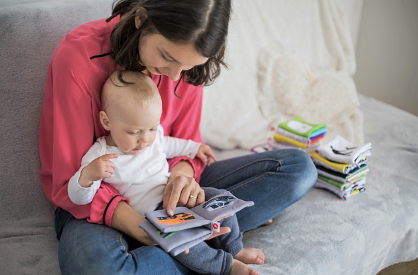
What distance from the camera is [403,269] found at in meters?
1.87

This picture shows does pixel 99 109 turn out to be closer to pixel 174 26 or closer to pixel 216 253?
pixel 174 26

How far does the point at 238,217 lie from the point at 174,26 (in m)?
0.68

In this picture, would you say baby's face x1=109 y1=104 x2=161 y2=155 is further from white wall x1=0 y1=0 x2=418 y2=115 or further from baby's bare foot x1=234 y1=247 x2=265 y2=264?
white wall x1=0 y1=0 x2=418 y2=115

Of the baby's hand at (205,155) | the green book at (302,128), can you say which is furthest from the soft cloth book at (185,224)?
the green book at (302,128)

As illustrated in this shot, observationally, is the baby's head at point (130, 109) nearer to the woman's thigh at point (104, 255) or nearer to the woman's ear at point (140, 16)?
the woman's ear at point (140, 16)

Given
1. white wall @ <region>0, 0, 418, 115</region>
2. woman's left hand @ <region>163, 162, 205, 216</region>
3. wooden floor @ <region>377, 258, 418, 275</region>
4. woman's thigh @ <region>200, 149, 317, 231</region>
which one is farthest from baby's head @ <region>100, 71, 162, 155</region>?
white wall @ <region>0, 0, 418, 115</region>

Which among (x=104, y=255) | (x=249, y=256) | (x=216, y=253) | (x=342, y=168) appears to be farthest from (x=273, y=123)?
(x=104, y=255)

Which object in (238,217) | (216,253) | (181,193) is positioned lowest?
(238,217)

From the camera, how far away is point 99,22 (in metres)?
1.42

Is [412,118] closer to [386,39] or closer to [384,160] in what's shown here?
[384,160]

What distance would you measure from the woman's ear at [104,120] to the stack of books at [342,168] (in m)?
0.94

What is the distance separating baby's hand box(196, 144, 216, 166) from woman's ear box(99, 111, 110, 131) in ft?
1.27

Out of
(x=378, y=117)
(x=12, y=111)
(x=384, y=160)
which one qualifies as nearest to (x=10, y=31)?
(x=12, y=111)

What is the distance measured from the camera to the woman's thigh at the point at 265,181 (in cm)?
150
